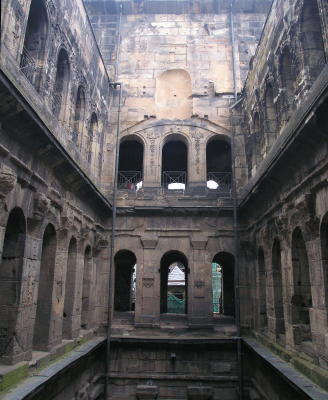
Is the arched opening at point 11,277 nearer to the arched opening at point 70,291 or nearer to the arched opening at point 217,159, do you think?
the arched opening at point 70,291

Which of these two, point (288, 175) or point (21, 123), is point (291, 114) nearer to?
point (288, 175)

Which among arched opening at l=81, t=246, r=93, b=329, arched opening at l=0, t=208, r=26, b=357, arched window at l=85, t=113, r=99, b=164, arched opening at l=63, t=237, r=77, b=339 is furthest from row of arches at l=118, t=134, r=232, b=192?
arched opening at l=0, t=208, r=26, b=357

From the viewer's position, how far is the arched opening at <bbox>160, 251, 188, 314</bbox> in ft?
55.6

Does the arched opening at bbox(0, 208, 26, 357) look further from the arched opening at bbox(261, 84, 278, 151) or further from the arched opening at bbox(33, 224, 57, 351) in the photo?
the arched opening at bbox(261, 84, 278, 151)

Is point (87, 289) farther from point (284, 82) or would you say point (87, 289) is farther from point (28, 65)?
point (284, 82)

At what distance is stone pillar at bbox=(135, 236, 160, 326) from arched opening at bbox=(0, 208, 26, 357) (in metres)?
6.23

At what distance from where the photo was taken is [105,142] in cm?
1384

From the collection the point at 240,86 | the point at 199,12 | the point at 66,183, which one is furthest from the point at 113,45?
the point at 66,183

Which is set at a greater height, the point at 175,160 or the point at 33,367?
the point at 175,160

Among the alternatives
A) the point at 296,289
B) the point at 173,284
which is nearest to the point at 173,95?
the point at 296,289

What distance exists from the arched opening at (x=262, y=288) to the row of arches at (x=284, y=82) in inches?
108

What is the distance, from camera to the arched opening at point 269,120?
33.8ft

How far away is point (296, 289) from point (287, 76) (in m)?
4.98

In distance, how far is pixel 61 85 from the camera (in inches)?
378
